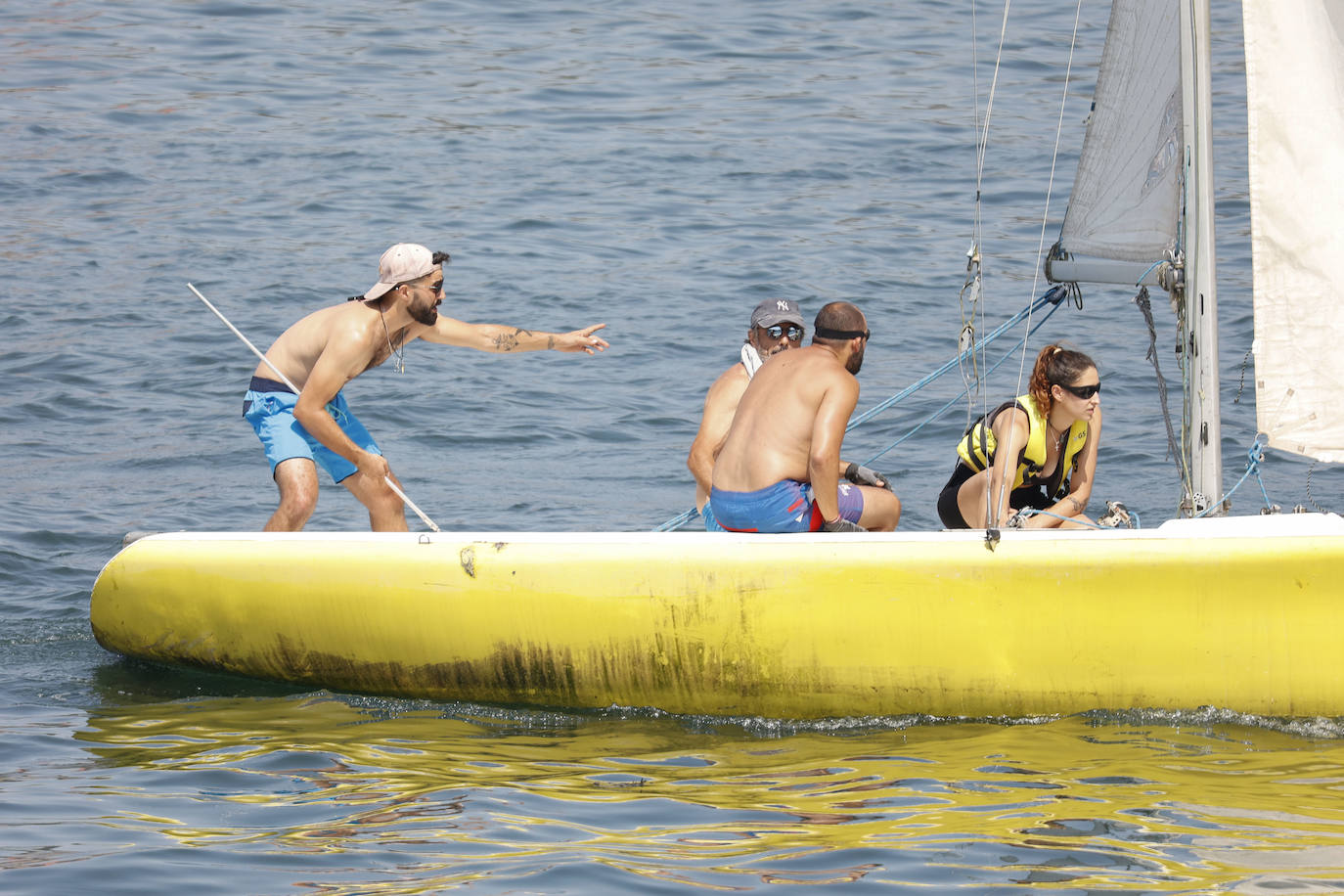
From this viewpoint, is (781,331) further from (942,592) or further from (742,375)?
(942,592)

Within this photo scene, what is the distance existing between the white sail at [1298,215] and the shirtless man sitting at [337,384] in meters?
3.11

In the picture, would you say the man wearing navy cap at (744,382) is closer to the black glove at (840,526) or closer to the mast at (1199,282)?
the black glove at (840,526)

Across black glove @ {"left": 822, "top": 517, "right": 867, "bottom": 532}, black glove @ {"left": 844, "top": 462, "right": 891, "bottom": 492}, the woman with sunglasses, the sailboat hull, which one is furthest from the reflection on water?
black glove @ {"left": 844, "top": 462, "right": 891, "bottom": 492}

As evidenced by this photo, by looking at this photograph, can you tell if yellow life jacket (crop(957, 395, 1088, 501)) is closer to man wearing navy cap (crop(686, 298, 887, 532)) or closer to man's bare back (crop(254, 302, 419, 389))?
man wearing navy cap (crop(686, 298, 887, 532))

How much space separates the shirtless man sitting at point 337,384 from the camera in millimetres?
6496

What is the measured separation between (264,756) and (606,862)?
5.05ft

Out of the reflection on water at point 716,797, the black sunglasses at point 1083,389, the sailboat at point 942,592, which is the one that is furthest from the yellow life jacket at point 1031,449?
the reflection on water at point 716,797

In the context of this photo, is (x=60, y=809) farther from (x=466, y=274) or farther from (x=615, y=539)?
(x=466, y=274)

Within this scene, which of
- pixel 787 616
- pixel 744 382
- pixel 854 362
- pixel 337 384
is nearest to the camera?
pixel 787 616

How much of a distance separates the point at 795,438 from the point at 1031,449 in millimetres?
1081

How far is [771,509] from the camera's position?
593 cm

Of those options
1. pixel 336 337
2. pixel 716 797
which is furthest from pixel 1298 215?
pixel 336 337

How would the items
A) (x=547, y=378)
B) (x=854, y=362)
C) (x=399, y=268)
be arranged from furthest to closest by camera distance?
(x=547, y=378), (x=399, y=268), (x=854, y=362)

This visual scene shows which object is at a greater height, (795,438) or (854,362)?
(854,362)
